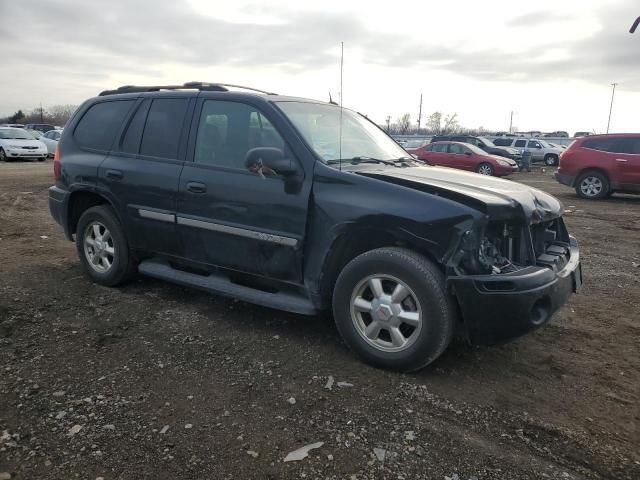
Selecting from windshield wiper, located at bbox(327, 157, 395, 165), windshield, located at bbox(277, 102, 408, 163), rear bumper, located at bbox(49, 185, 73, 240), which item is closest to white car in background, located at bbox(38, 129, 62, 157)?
rear bumper, located at bbox(49, 185, 73, 240)

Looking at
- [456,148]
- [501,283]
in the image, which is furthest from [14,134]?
[501,283]

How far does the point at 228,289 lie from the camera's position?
157 inches

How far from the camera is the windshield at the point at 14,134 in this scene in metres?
22.5

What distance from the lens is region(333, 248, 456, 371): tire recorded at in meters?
3.09

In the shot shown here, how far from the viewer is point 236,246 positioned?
12.8 ft

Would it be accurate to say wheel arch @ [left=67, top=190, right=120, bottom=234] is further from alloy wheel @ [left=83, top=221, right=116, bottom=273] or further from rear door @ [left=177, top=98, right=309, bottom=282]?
rear door @ [left=177, top=98, right=309, bottom=282]

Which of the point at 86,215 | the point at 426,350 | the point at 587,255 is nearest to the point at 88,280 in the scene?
the point at 86,215

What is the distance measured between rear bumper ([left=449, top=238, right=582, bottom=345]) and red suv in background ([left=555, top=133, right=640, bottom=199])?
11269 millimetres

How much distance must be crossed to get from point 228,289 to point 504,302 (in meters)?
2.05

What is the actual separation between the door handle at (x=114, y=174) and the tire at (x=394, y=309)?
7.90ft

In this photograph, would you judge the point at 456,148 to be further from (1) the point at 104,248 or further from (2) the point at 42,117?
(2) the point at 42,117

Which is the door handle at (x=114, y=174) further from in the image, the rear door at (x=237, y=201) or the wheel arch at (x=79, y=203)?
the rear door at (x=237, y=201)

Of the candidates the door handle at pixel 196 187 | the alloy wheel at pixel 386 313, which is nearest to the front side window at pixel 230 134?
the door handle at pixel 196 187

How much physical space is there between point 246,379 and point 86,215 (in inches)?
107
